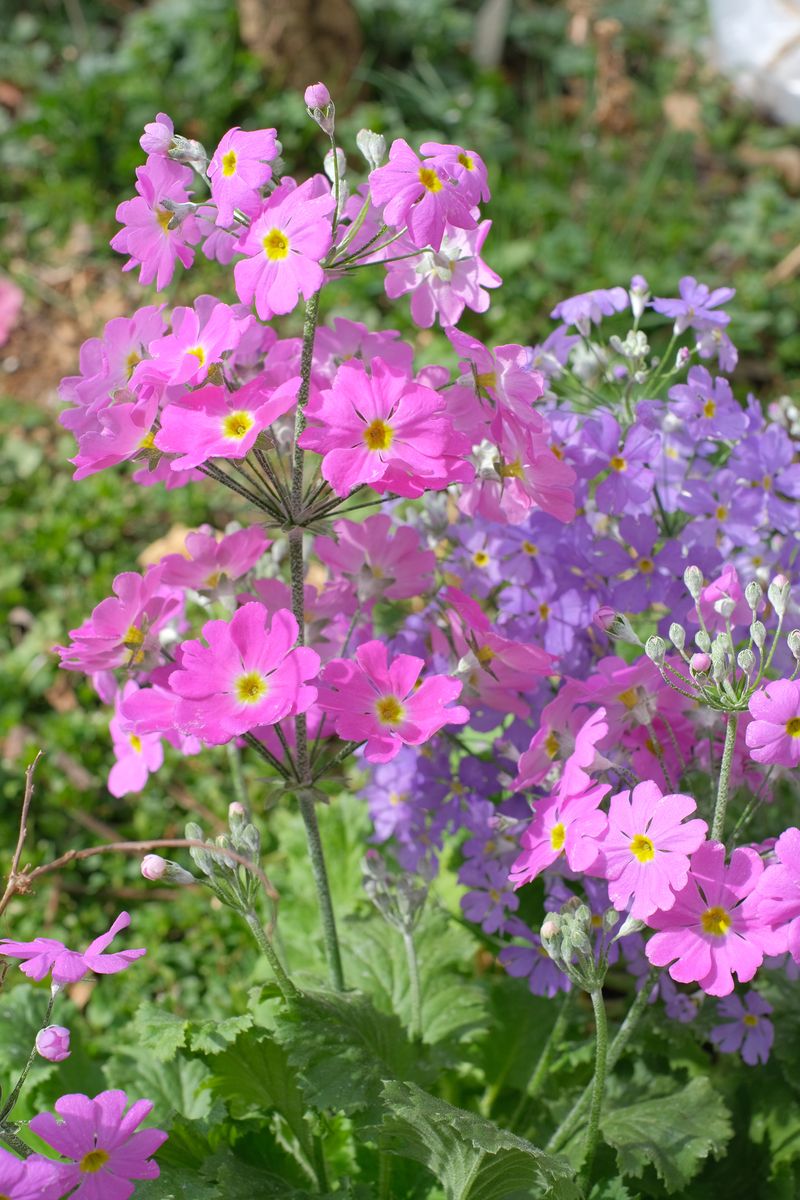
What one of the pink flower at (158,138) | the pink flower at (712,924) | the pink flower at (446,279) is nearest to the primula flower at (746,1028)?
the pink flower at (712,924)

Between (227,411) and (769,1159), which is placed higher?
(227,411)

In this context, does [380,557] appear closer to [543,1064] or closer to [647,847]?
[647,847]

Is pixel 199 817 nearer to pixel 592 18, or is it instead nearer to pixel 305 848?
pixel 305 848

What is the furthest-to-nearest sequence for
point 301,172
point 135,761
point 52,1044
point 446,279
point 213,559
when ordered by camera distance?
point 301,172 → point 135,761 → point 213,559 → point 446,279 → point 52,1044

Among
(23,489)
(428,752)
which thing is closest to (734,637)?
(428,752)

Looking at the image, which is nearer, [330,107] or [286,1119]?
[330,107]

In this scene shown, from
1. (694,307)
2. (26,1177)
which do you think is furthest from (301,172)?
(26,1177)

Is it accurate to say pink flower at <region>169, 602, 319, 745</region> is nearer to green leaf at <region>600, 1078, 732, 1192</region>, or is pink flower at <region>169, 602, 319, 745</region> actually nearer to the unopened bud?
the unopened bud
